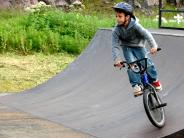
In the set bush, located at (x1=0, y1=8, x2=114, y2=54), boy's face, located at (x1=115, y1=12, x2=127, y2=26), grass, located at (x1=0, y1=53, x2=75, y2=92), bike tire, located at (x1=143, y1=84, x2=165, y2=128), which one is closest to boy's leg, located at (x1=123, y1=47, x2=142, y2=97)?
bike tire, located at (x1=143, y1=84, x2=165, y2=128)

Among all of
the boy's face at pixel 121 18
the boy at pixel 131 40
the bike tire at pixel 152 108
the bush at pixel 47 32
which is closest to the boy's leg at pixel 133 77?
the boy at pixel 131 40

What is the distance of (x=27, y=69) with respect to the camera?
13164 millimetres

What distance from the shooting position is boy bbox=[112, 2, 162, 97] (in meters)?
6.31

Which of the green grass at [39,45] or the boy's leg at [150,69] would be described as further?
the green grass at [39,45]

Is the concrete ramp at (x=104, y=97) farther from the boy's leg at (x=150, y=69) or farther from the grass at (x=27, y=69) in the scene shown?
the grass at (x=27, y=69)

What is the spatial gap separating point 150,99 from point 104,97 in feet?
6.15

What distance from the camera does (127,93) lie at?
7828mm

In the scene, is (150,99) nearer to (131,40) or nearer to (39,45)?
(131,40)

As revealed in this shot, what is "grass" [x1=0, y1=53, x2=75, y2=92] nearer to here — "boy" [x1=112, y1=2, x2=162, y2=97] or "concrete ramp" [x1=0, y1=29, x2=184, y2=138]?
"concrete ramp" [x1=0, y1=29, x2=184, y2=138]

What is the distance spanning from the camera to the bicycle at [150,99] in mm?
6156

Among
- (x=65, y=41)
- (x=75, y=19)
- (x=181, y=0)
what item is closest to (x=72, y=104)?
(x=65, y=41)

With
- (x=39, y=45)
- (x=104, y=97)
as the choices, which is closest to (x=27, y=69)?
(x=39, y=45)

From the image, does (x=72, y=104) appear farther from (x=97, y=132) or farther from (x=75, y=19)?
(x=75, y=19)

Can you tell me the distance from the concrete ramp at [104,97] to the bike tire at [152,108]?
9 cm
